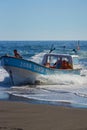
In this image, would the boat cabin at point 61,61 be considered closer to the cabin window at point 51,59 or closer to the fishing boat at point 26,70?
the cabin window at point 51,59

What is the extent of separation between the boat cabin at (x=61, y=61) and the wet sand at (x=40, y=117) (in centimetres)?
950

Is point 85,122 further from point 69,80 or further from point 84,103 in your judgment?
point 69,80

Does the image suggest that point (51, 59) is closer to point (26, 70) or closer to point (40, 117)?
point (26, 70)

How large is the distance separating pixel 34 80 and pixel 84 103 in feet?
23.2

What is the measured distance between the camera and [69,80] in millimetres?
19828

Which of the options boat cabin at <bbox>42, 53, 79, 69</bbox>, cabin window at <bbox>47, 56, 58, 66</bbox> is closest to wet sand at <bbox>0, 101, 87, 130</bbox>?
boat cabin at <bbox>42, 53, 79, 69</bbox>

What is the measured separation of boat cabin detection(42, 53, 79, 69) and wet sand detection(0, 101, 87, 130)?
950 centimetres

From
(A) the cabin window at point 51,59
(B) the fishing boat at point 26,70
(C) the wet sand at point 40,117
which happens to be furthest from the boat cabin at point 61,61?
(C) the wet sand at point 40,117

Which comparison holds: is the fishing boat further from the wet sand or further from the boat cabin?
the wet sand

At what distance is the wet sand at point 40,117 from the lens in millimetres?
7938

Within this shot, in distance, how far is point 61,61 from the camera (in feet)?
67.4

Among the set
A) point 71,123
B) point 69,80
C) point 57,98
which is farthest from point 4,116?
point 69,80

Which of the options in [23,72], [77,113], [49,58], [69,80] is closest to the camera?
[77,113]

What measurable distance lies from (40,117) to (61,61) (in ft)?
38.1
